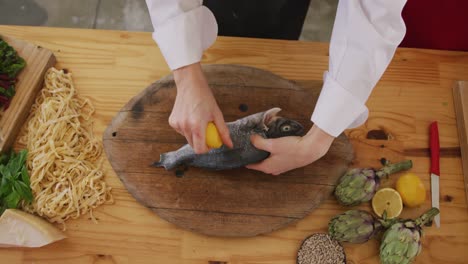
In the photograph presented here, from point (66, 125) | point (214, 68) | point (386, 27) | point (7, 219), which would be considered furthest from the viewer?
point (214, 68)

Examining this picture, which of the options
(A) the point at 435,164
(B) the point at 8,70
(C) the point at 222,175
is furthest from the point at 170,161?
(A) the point at 435,164

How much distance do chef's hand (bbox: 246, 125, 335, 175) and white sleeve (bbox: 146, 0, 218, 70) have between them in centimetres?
39

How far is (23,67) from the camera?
167cm

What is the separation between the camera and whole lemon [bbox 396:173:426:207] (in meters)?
1.51

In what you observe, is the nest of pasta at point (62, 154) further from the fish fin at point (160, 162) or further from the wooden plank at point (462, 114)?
the wooden plank at point (462, 114)

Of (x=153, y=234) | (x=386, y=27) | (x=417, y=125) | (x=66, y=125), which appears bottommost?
(x=153, y=234)

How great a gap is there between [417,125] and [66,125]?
1388mm

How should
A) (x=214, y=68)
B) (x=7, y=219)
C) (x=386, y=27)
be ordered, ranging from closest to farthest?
1. (x=386, y=27)
2. (x=7, y=219)
3. (x=214, y=68)

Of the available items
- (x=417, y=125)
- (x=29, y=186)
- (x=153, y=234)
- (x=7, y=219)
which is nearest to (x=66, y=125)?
(x=29, y=186)

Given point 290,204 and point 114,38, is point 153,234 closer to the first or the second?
point 290,204

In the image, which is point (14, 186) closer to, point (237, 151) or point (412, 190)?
point (237, 151)

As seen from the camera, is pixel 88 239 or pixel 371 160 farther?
pixel 371 160

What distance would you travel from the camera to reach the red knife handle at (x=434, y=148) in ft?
5.28

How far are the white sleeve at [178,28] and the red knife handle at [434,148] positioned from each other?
0.98 metres
